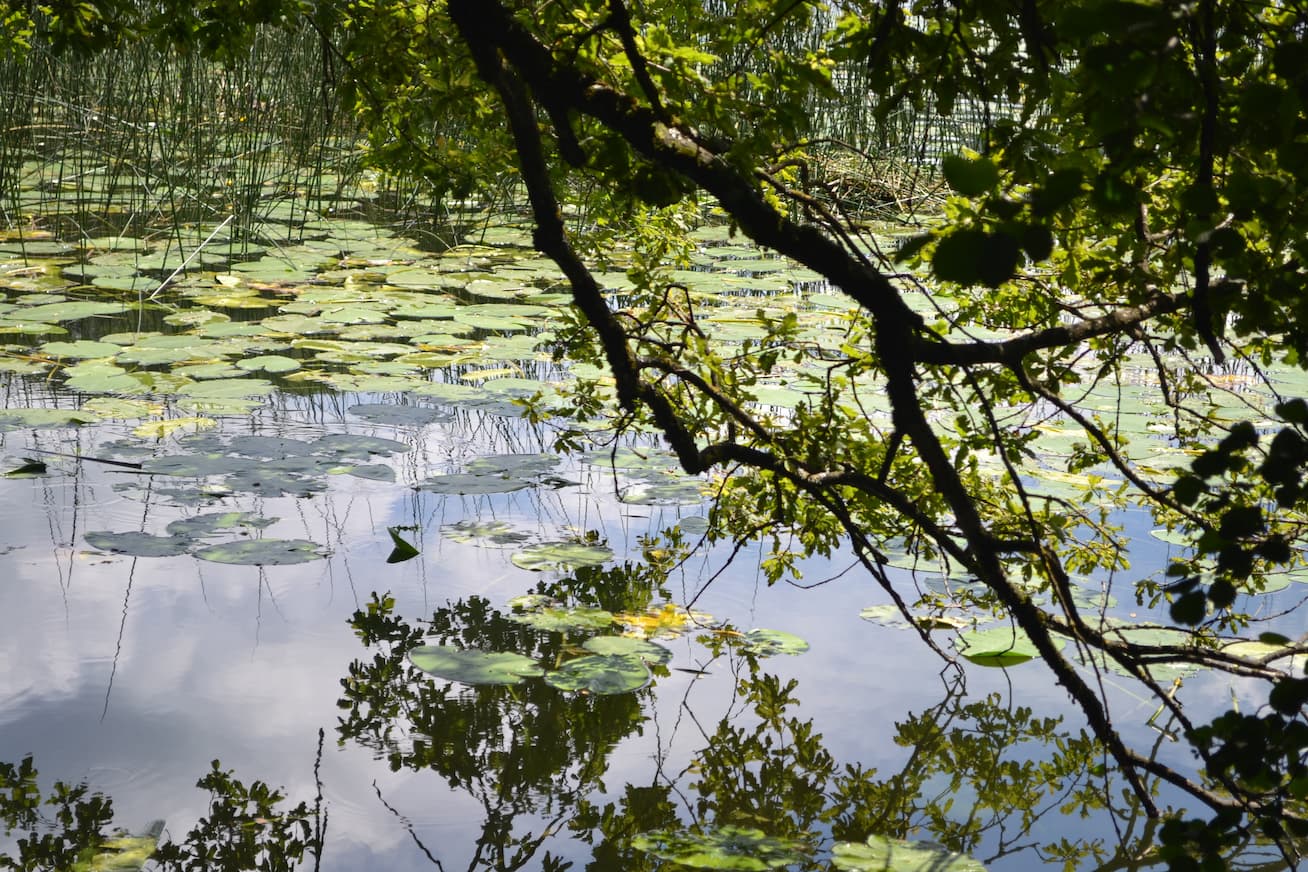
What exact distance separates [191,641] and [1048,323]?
1.63 metres

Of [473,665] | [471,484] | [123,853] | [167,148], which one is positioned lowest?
[123,853]

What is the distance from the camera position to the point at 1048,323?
6.83 ft

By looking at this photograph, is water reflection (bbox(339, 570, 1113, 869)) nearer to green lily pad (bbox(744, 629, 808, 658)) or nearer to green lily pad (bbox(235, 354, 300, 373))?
green lily pad (bbox(744, 629, 808, 658))

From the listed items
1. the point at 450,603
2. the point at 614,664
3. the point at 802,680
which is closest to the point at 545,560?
the point at 450,603

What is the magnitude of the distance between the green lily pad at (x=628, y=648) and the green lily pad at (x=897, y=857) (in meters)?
0.62

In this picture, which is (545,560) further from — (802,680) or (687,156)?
(687,156)

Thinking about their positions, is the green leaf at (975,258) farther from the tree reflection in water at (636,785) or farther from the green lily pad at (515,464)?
the green lily pad at (515,464)

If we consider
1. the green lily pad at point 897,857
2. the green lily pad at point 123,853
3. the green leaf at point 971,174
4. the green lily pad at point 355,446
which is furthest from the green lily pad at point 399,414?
the green leaf at point 971,174

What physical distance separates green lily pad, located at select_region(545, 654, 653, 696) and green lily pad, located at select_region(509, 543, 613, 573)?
43 centimetres

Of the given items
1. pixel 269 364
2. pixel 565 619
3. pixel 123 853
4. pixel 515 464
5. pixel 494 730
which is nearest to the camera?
pixel 123 853

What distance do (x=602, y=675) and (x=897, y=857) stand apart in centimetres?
65

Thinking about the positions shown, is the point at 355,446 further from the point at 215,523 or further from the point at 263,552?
the point at 263,552

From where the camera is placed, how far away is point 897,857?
169 centimetres

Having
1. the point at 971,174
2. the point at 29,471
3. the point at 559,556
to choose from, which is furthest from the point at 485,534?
the point at 971,174
